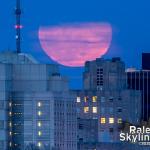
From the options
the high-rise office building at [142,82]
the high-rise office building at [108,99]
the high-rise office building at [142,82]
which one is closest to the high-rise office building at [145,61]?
the high-rise office building at [142,82]

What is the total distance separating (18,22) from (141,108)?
60.5ft

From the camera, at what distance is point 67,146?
5131 cm

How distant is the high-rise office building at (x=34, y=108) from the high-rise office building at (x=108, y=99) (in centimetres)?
1327

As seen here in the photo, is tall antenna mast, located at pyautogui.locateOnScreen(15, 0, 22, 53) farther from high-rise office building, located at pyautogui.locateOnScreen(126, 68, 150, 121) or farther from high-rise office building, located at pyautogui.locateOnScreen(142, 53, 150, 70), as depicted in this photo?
high-rise office building, located at pyautogui.locateOnScreen(142, 53, 150, 70)

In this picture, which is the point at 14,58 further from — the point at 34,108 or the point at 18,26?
the point at 18,26

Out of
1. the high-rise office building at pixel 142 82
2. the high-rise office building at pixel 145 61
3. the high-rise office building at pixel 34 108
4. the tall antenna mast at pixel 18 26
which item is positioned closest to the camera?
the high-rise office building at pixel 34 108

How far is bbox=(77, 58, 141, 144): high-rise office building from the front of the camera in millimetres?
68312

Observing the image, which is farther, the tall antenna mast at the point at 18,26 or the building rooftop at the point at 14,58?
the tall antenna mast at the point at 18,26

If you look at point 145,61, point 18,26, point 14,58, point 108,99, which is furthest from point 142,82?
point 14,58

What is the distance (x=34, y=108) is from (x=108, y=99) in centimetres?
1924

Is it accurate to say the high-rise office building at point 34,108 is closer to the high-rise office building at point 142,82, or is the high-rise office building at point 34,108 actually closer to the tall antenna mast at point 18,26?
the tall antenna mast at point 18,26

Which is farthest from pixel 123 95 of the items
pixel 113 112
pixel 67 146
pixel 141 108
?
pixel 67 146

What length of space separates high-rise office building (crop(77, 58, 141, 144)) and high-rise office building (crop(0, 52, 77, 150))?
1327cm

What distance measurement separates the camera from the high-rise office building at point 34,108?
4997 centimetres
